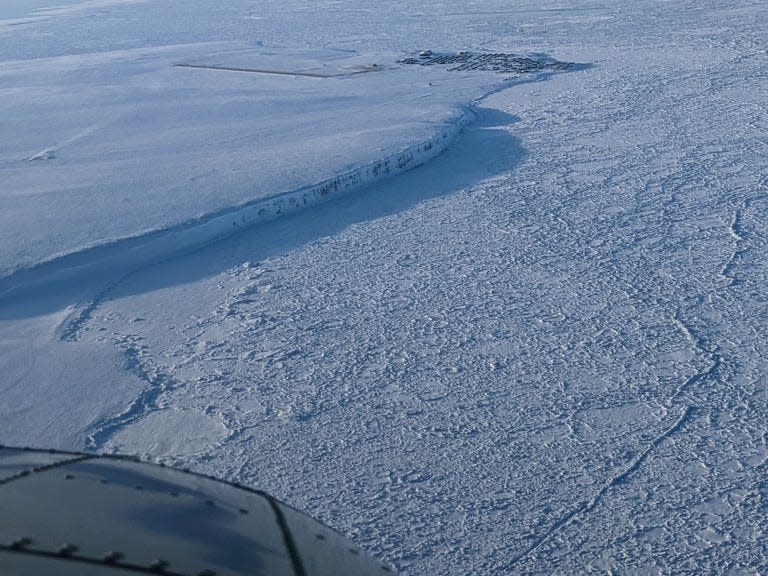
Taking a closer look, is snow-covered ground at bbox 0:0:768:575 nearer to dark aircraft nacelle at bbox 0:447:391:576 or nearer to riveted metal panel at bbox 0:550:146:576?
dark aircraft nacelle at bbox 0:447:391:576

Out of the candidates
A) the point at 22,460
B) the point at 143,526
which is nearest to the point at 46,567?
the point at 143,526

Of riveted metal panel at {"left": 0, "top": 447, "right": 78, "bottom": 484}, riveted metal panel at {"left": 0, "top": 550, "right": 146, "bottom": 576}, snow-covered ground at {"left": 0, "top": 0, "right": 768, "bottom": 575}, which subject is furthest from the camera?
snow-covered ground at {"left": 0, "top": 0, "right": 768, "bottom": 575}

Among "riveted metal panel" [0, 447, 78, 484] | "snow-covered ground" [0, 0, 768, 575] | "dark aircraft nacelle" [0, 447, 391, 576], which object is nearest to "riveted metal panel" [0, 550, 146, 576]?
"dark aircraft nacelle" [0, 447, 391, 576]

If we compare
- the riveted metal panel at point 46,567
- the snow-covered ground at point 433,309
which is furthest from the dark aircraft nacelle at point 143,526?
the snow-covered ground at point 433,309

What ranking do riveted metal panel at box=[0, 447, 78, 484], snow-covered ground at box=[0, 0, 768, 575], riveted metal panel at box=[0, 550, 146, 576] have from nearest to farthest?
riveted metal panel at box=[0, 550, 146, 576], riveted metal panel at box=[0, 447, 78, 484], snow-covered ground at box=[0, 0, 768, 575]

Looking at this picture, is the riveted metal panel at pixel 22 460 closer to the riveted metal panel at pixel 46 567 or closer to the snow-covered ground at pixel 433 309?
the riveted metal panel at pixel 46 567

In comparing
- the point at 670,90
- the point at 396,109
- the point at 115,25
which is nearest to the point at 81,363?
the point at 396,109

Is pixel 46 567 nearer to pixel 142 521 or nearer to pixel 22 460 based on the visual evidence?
pixel 142 521
